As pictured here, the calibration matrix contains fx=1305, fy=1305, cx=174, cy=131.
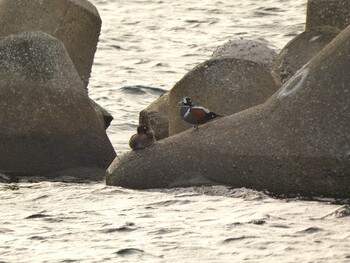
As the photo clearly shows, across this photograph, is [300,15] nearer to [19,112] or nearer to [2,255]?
[19,112]

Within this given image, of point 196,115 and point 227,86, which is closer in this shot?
point 196,115

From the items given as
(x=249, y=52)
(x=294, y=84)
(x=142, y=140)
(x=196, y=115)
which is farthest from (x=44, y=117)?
(x=294, y=84)

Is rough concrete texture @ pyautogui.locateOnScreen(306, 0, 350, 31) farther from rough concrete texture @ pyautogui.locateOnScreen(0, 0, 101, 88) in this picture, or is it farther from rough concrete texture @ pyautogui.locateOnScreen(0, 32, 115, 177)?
rough concrete texture @ pyautogui.locateOnScreen(0, 32, 115, 177)

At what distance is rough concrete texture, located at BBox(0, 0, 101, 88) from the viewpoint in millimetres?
17500

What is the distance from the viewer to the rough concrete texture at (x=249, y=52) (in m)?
16.2

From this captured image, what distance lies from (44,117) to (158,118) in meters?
2.17

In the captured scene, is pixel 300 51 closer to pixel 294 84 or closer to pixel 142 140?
pixel 294 84

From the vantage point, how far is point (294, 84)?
13.9 meters

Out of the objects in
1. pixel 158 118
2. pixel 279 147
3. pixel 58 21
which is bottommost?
pixel 158 118

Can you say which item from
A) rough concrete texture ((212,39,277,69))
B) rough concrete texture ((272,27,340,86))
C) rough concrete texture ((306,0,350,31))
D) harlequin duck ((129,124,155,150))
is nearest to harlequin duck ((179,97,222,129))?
harlequin duck ((129,124,155,150))

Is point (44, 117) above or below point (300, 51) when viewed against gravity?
below

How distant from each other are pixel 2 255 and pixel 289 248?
2.49 m

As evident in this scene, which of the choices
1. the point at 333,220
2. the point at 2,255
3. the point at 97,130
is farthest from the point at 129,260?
the point at 97,130

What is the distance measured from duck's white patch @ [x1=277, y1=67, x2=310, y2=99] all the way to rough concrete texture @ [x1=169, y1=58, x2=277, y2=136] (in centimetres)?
141
